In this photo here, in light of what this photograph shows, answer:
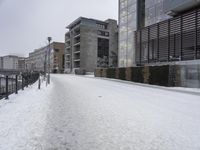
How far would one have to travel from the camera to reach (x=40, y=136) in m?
5.73

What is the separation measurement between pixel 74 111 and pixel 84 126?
7.77 feet

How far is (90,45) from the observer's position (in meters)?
89.5

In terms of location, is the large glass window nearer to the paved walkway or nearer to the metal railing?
the metal railing

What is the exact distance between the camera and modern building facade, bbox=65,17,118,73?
88.0 meters

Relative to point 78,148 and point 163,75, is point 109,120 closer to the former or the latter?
point 78,148

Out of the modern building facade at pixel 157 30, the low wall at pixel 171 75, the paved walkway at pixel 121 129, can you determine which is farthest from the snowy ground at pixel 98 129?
the modern building facade at pixel 157 30

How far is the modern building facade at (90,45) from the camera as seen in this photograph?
88000 millimetres

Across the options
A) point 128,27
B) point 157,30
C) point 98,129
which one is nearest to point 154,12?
point 157,30

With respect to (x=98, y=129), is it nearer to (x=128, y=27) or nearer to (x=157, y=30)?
(x=157, y=30)

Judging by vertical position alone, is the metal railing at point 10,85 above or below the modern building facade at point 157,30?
below

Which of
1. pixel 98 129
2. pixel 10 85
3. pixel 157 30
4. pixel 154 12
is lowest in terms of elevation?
pixel 98 129

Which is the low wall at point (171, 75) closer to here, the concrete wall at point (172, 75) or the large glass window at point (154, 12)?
the concrete wall at point (172, 75)

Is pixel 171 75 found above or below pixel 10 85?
above

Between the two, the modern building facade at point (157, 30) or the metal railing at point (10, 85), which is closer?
the metal railing at point (10, 85)
